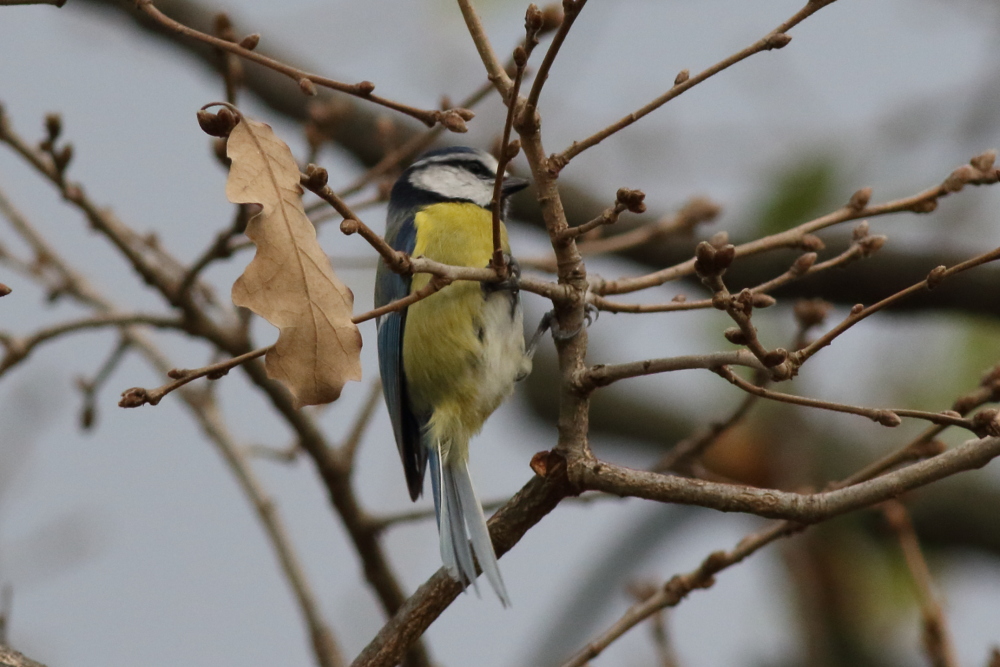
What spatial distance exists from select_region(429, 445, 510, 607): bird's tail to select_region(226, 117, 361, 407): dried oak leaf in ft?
1.97

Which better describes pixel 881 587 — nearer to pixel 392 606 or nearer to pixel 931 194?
pixel 392 606

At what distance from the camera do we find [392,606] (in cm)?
285

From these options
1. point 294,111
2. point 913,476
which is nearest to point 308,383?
point 913,476

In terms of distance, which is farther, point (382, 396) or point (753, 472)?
point (753, 472)

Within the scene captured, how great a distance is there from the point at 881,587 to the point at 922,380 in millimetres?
974

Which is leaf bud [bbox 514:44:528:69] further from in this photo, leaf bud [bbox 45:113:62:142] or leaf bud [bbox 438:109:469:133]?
leaf bud [bbox 45:113:62:142]

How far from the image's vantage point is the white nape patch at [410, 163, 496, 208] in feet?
11.0

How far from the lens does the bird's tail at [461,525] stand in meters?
2.08

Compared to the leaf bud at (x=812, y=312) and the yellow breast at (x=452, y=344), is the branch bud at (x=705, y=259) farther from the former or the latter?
the yellow breast at (x=452, y=344)

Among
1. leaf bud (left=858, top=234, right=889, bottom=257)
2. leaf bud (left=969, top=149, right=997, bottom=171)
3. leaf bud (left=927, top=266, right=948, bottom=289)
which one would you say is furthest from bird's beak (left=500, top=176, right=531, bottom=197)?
leaf bud (left=927, top=266, right=948, bottom=289)

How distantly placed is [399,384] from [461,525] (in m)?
0.65

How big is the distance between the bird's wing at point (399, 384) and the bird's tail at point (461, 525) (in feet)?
0.55

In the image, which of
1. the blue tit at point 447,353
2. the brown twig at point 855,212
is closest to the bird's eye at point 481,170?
the blue tit at point 447,353

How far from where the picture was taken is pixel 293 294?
60.5 inches
